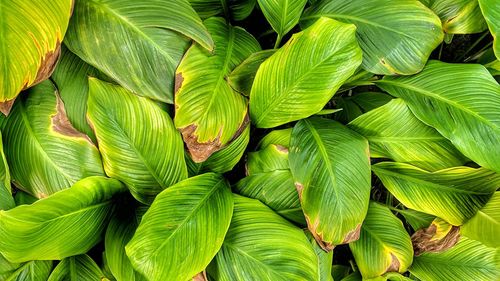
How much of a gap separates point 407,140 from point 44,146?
0.71 meters

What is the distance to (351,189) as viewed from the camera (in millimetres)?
897

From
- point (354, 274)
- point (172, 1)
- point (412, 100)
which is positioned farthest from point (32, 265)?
point (412, 100)

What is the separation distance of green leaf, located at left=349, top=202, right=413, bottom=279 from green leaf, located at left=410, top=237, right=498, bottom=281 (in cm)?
9

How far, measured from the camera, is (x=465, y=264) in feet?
3.57

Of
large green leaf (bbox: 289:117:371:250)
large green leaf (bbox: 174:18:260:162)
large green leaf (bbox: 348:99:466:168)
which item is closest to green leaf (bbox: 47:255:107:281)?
large green leaf (bbox: 174:18:260:162)

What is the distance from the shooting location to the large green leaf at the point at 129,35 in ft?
2.68

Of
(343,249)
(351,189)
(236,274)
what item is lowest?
(343,249)

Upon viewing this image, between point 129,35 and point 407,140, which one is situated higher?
point 129,35

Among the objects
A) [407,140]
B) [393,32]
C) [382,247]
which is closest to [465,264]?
[382,247]

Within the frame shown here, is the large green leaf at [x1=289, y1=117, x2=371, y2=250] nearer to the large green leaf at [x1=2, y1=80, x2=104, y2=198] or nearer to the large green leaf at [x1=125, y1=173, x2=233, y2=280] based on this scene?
the large green leaf at [x1=125, y1=173, x2=233, y2=280]

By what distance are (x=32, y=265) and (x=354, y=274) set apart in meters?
0.69

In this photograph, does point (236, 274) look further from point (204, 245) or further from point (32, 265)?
point (32, 265)

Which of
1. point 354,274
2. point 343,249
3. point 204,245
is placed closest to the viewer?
point 204,245

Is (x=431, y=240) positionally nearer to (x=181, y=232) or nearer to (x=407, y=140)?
(x=407, y=140)
